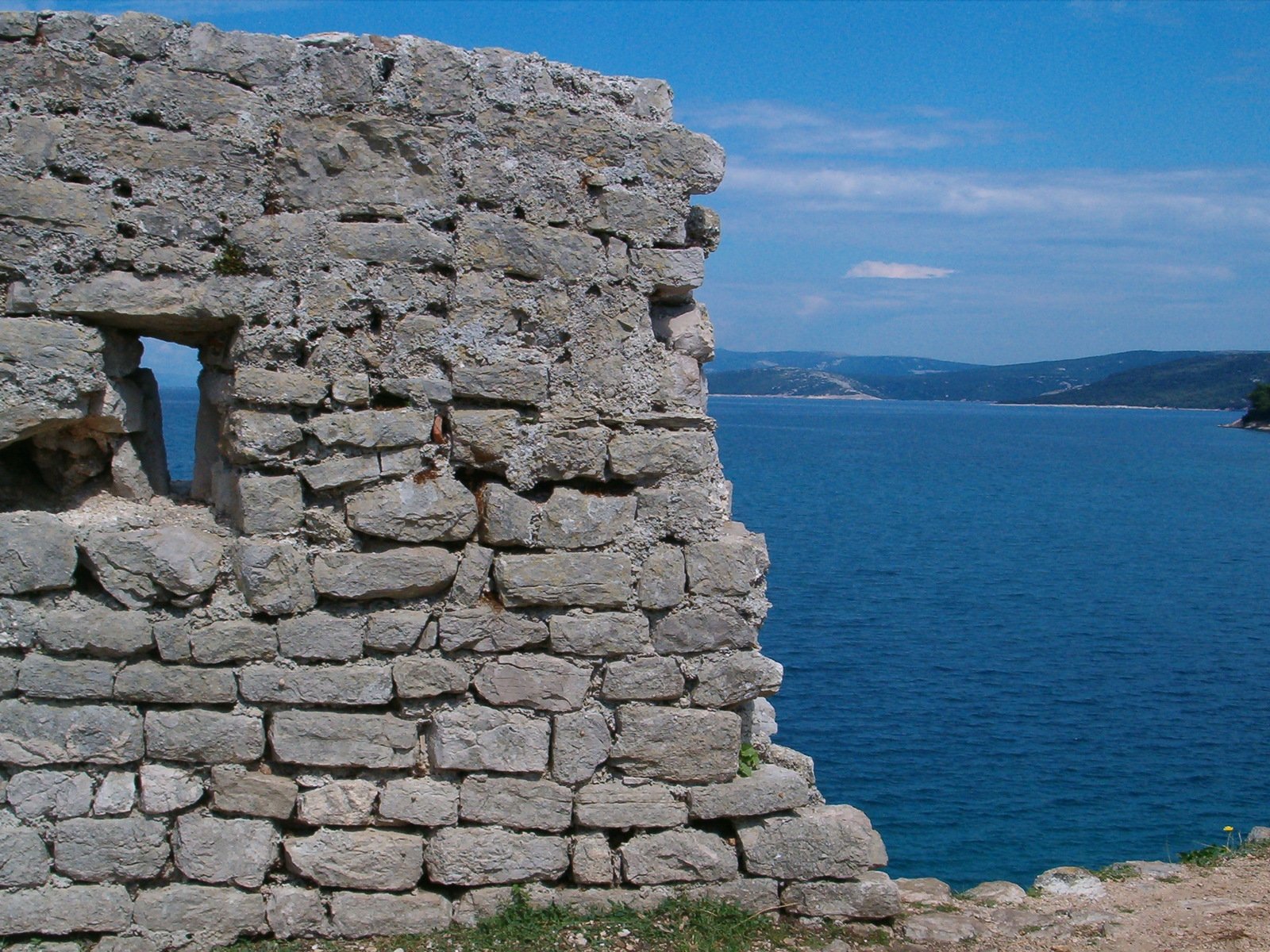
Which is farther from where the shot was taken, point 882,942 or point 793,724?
point 793,724

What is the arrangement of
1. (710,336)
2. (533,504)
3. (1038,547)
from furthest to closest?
1. (1038,547)
2. (710,336)
3. (533,504)

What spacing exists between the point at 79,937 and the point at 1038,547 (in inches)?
1322

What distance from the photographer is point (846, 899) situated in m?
5.48

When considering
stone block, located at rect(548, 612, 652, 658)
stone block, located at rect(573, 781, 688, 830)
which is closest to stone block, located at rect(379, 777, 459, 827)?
stone block, located at rect(573, 781, 688, 830)

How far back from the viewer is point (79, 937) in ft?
16.2

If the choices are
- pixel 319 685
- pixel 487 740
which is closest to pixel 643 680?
pixel 487 740

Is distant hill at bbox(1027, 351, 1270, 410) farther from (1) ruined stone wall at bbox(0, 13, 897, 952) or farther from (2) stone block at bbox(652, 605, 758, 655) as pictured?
(1) ruined stone wall at bbox(0, 13, 897, 952)

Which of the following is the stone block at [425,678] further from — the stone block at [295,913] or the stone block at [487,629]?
the stone block at [295,913]

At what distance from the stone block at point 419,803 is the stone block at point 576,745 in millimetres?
485

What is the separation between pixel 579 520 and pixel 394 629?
3.19 ft

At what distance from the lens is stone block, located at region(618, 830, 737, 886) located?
17.3ft

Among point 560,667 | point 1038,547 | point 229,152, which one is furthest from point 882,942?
point 1038,547

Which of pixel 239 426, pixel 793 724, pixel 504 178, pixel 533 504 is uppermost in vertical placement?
pixel 504 178

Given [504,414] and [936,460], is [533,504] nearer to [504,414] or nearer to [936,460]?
[504,414]
